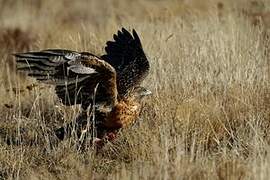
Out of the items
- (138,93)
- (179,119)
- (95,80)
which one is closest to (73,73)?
(95,80)

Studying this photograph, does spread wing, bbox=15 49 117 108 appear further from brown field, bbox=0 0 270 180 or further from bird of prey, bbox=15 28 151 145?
brown field, bbox=0 0 270 180

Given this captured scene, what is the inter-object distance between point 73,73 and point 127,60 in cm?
103

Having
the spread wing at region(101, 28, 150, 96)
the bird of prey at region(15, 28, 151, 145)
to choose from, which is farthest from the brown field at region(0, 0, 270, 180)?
the spread wing at region(101, 28, 150, 96)

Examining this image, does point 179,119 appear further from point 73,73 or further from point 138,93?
point 73,73

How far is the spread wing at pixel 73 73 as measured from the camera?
17.1 ft

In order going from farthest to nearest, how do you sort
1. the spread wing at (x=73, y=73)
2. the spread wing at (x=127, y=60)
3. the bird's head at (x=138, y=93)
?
1. the spread wing at (x=127, y=60)
2. the bird's head at (x=138, y=93)
3. the spread wing at (x=73, y=73)

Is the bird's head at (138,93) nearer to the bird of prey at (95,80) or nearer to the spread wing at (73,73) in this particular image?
the bird of prey at (95,80)

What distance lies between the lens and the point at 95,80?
544cm

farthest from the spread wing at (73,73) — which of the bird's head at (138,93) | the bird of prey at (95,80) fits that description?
the bird's head at (138,93)

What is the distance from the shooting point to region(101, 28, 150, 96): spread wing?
231 inches

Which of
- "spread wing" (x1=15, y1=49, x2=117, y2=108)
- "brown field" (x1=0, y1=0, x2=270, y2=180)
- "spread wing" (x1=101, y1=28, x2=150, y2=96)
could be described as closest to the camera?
"brown field" (x1=0, y1=0, x2=270, y2=180)

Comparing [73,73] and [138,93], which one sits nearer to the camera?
[73,73]

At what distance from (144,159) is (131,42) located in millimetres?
1521

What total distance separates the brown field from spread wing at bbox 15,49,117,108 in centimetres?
28
